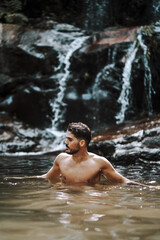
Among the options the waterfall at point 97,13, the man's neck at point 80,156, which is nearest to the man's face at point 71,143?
the man's neck at point 80,156

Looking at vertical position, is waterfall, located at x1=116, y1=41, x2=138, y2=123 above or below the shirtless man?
below

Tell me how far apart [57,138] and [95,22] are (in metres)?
8.98

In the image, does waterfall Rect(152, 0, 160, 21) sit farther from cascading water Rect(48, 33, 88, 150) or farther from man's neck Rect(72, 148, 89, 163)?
man's neck Rect(72, 148, 89, 163)

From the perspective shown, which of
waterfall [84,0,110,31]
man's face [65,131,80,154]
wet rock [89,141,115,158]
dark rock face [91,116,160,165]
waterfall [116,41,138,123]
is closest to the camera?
man's face [65,131,80,154]

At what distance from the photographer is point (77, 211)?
2.80 metres

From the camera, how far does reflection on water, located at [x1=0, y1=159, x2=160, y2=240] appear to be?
7.13 ft

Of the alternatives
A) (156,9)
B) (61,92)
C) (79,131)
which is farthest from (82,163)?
(156,9)

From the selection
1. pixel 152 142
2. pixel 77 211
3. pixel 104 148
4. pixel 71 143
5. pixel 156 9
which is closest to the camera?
pixel 77 211

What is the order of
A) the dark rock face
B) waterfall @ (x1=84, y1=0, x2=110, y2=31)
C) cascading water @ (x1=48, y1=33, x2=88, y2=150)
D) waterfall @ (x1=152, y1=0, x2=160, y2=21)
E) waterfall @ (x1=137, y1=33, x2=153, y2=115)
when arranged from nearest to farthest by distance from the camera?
the dark rock face, cascading water @ (x1=48, y1=33, x2=88, y2=150), waterfall @ (x1=137, y1=33, x2=153, y2=115), waterfall @ (x1=152, y1=0, x2=160, y2=21), waterfall @ (x1=84, y1=0, x2=110, y2=31)

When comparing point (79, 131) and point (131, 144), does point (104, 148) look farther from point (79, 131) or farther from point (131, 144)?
point (79, 131)

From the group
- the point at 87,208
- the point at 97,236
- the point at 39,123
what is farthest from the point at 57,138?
the point at 97,236

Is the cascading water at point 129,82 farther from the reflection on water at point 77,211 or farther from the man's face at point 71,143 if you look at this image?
the reflection on water at point 77,211

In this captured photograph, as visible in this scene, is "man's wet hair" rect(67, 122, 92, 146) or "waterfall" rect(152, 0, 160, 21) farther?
"waterfall" rect(152, 0, 160, 21)

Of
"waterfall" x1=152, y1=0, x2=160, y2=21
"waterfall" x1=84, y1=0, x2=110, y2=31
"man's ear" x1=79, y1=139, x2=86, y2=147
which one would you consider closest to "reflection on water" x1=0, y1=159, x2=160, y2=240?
"man's ear" x1=79, y1=139, x2=86, y2=147
